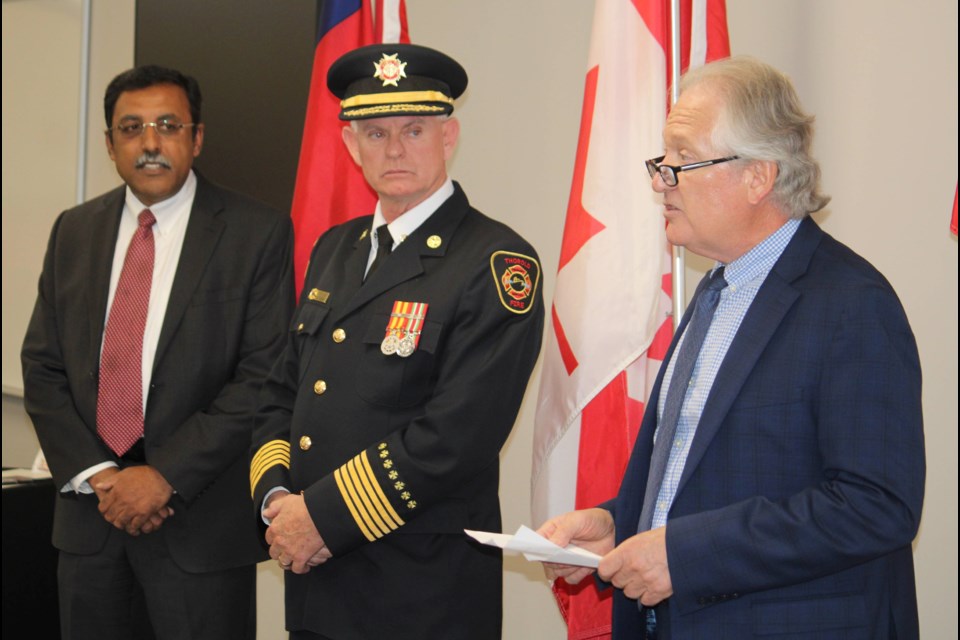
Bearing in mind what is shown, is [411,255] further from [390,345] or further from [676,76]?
[676,76]

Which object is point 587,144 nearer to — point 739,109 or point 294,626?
point 739,109

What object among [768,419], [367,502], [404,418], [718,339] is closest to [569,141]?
[404,418]

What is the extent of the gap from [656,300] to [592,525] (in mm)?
882

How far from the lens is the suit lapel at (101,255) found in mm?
2625

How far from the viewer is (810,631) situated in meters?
1.41

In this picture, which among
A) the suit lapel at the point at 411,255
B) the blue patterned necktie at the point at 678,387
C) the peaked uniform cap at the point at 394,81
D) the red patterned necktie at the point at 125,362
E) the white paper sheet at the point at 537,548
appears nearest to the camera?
the white paper sheet at the point at 537,548

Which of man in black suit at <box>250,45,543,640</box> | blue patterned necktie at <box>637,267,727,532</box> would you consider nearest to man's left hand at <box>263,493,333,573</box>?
man in black suit at <box>250,45,543,640</box>

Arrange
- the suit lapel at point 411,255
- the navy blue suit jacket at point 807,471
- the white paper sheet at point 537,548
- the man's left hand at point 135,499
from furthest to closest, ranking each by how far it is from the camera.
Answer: the man's left hand at point 135,499 < the suit lapel at point 411,255 < the white paper sheet at point 537,548 < the navy blue suit jacket at point 807,471

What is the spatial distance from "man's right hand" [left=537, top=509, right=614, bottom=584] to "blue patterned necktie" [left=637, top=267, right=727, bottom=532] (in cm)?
8

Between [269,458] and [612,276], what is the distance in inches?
35.5

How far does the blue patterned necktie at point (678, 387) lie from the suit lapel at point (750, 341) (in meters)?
0.08

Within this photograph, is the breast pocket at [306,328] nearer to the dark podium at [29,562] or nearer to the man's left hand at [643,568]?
the man's left hand at [643,568]

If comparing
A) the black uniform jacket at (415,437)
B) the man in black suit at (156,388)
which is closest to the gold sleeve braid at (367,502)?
the black uniform jacket at (415,437)

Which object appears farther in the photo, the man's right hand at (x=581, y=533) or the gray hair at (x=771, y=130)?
the man's right hand at (x=581, y=533)
